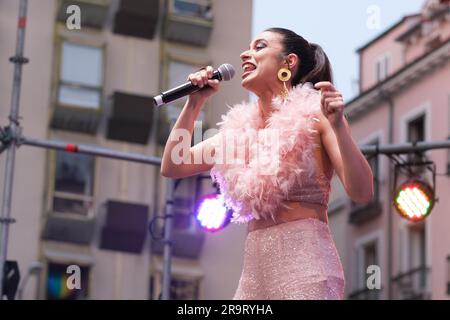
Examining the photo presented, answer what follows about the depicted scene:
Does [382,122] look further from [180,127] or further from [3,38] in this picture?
[180,127]

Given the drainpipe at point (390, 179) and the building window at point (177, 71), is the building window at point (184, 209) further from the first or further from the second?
the drainpipe at point (390, 179)

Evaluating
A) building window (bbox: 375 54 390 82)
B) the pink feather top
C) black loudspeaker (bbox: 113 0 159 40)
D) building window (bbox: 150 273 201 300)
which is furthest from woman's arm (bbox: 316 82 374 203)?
building window (bbox: 375 54 390 82)

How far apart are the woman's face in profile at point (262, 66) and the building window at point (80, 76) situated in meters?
21.6

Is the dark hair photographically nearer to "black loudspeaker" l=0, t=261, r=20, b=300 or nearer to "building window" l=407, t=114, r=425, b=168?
"black loudspeaker" l=0, t=261, r=20, b=300

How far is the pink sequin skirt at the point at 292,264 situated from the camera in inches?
237

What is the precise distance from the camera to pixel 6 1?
26828mm

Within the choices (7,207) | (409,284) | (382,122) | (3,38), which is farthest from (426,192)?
(382,122)

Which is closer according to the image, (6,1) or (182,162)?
(182,162)

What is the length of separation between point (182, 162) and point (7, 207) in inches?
311

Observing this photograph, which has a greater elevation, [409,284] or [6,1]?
[6,1]

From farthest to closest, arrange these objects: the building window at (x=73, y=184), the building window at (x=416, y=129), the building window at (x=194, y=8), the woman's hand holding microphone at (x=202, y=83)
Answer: the building window at (x=416, y=129)
the building window at (x=194, y=8)
the building window at (x=73, y=184)
the woman's hand holding microphone at (x=202, y=83)

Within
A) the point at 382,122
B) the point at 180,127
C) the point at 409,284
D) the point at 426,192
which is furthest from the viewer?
the point at 382,122

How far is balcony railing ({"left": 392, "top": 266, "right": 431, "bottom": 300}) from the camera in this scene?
31.5 m

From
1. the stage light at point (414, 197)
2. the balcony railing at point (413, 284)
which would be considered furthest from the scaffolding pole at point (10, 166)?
the balcony railing at point (413, 284)
